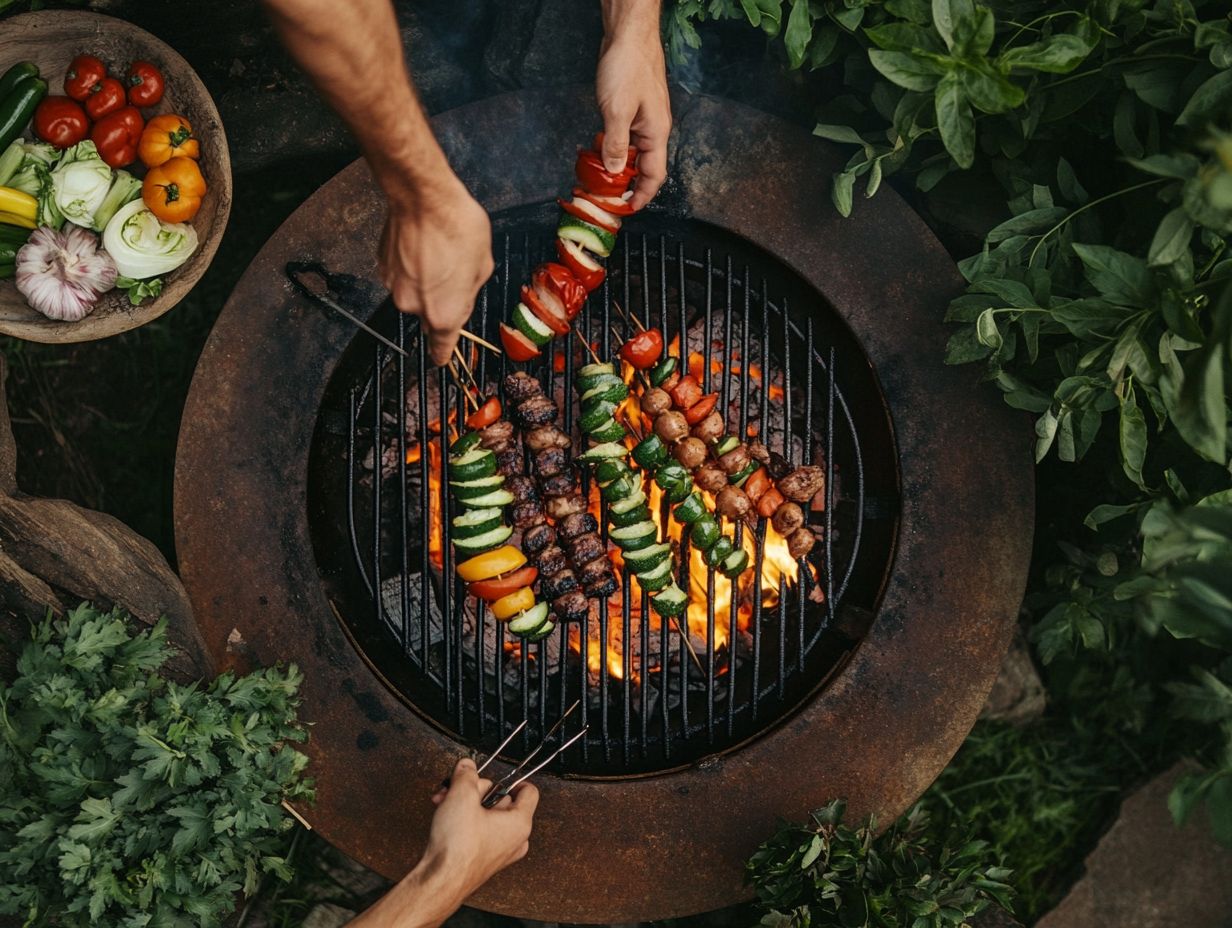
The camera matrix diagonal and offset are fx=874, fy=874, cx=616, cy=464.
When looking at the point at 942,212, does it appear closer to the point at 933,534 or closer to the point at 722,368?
the point at 722,368

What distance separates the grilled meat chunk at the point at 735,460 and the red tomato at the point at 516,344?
1.05m

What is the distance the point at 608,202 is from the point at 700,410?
1.06 meters

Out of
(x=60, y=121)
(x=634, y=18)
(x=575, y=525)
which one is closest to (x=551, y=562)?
(x=575, y=525)

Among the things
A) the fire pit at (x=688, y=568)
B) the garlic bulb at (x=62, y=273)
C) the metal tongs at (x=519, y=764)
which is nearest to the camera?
the metal tongs at (x=519, y=764)

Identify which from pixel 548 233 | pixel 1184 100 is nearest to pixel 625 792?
pixel 548 233

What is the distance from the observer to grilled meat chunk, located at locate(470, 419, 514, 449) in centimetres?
411

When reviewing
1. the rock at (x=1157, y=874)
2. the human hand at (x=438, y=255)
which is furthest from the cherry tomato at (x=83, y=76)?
the rock at (x=1157, y=874)

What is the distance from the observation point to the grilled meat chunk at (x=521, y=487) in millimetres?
4203

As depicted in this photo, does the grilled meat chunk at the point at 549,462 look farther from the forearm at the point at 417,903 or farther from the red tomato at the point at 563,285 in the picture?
the forearm at the point at 417,903

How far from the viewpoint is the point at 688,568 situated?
427 centimetres

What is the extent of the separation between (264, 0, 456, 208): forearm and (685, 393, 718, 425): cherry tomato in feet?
5.70

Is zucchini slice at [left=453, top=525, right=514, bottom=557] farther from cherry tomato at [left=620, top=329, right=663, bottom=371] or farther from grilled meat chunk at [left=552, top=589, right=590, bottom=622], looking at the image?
cherry tomato at [left=620, top=329, right=663, bottom=371]

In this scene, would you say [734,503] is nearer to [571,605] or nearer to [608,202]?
[571,605]

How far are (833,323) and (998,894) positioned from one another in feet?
8.55
